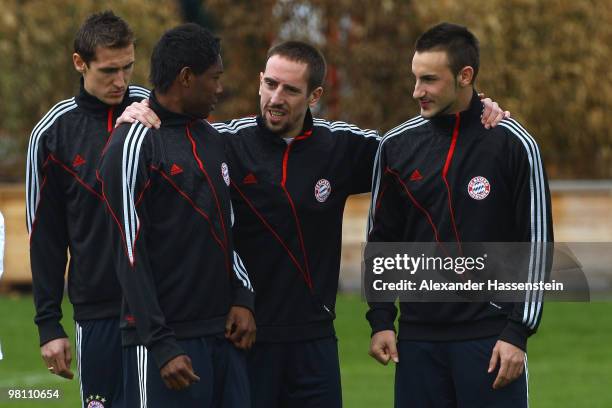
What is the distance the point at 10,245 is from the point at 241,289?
14.3m

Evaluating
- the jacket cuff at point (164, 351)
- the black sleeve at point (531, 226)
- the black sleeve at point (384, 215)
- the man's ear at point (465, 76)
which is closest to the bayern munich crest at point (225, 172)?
the jacket cuff at point (164, 351)

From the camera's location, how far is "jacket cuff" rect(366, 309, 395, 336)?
286 inches

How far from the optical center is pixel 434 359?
7.14 metres

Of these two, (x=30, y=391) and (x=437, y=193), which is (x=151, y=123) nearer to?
(x=437, y=193)

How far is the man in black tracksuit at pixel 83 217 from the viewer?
749 centimetres

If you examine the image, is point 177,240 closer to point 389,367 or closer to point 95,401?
point 95,401

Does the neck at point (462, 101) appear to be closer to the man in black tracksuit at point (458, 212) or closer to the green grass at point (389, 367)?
the man in black tracksuit at point (458, 212)

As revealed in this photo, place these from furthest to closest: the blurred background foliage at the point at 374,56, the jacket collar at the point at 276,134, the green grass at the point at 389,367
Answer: the blurred background foliage at the point at 374,56, the green grass at the point at 389,367, the jacket collar at the point at 276,134

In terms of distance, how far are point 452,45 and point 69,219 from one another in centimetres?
217

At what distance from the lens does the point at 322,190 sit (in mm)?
7430

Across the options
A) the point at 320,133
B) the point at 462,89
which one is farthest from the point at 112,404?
the point at 462,89

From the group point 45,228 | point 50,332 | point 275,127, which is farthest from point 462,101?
point 50,332

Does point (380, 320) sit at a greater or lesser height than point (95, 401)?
greater

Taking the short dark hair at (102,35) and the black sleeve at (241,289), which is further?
the short dark hair at (102,35)
